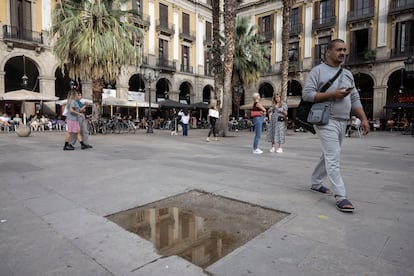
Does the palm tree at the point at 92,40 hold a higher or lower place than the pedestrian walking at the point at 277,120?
higher

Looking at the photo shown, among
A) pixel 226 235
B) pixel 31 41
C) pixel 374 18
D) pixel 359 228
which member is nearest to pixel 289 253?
pixel 226 235

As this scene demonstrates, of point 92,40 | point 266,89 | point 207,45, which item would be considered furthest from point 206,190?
point 266,89

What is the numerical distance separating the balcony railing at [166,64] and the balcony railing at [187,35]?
3.18 metres

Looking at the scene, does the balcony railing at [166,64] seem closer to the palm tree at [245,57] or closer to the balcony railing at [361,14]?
the palm tree at [245,57]

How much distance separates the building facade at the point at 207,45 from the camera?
20844 mm

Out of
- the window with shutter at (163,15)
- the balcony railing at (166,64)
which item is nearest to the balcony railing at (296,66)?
the balcony railing at (166,64)

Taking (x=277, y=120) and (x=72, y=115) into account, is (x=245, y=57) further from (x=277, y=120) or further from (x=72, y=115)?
(x=72, y=115)

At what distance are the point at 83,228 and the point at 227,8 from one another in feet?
43.9

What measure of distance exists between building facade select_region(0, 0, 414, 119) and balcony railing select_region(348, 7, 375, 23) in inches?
3.3

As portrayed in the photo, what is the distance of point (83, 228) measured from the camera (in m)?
2.39

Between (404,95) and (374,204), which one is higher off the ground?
(404,95)

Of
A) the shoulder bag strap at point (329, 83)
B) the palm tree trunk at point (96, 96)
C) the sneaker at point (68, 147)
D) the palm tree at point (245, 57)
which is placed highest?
the palm tree at point (245, 57)

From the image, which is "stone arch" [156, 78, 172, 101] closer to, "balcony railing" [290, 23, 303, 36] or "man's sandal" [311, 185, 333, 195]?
"balcony railing" [290, 23, 303, 36]

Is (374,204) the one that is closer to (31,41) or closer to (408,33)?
(31,41)
